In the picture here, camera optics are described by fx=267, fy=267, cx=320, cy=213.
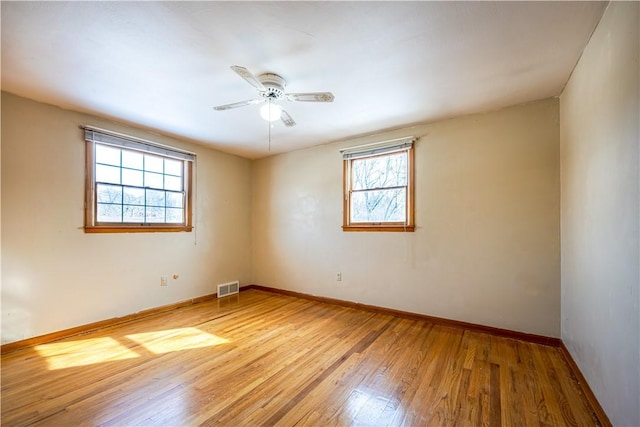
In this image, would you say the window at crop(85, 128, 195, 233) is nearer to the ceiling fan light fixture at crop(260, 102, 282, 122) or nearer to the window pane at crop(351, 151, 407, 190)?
the ceiling fan light fixture at crop(260, 102, 282, 122)

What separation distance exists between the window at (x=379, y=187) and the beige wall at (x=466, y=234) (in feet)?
0.40

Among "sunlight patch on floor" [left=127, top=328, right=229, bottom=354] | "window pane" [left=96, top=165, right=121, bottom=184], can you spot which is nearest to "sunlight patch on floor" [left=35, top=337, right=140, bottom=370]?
"sunlight patch on floor" [left=127, top=328, right=229, bottom=354]

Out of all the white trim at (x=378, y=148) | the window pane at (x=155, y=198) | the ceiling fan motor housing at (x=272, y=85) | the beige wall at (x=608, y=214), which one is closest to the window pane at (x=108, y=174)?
the window pane at (x=155, y=198)

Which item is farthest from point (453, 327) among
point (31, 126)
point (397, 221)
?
point (31, 126)

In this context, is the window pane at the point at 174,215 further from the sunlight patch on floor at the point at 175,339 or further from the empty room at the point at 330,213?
the sunlight patch on floor at the point at 175,339

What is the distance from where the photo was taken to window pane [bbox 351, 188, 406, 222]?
142 inches

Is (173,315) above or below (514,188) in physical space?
below

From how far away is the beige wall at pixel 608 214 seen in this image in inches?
53.3

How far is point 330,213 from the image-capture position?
13.8 feet

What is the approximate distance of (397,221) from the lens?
3609 mm

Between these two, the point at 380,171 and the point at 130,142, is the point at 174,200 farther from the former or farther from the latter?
the point at 380,171

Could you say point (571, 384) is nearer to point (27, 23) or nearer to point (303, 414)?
point (303, 414)

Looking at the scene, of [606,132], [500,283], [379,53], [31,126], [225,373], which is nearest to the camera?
[606,132]

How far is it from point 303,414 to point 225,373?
0.81 meters
